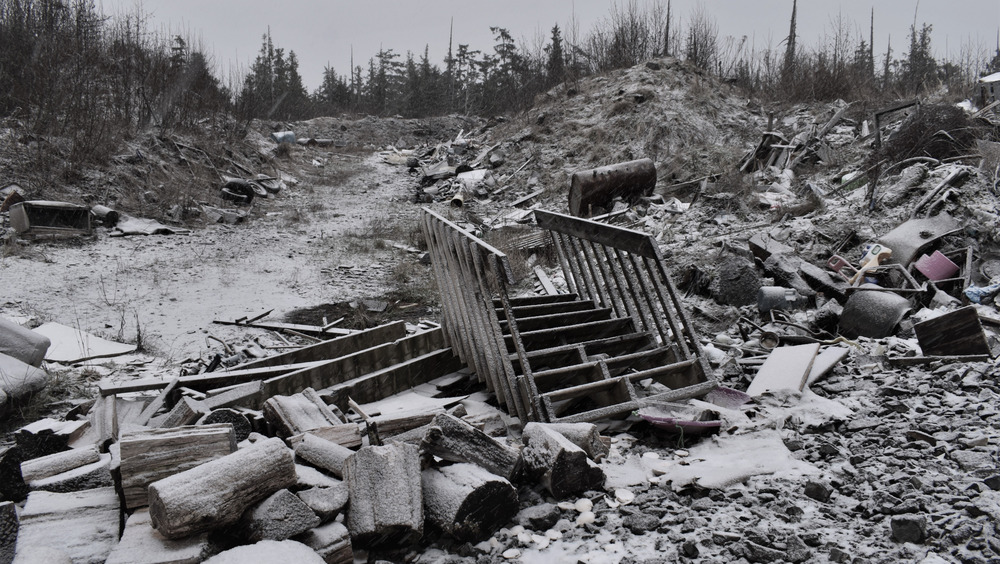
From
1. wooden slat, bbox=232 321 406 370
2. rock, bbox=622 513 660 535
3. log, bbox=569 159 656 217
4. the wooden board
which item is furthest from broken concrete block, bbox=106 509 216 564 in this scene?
log, bbox=569 159 656 217

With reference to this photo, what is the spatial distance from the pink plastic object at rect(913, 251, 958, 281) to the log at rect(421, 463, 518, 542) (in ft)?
16.0

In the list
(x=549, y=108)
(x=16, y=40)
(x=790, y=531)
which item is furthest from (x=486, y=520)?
(x=549, y=108)

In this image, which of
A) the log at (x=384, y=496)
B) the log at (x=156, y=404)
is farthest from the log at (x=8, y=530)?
the log at (x=156, y=404)

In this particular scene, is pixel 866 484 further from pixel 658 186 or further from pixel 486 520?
pixel 658 186

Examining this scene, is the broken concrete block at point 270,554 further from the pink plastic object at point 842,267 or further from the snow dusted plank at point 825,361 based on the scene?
the pink plastic object at point 842,267

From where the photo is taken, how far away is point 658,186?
11.6 meters

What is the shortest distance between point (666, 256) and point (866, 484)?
5254mm

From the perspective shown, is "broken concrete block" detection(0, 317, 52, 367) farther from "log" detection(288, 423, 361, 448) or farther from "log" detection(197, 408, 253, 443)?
"log" detection(288, 423, 361, 448)

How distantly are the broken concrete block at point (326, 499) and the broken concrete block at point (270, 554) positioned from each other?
217mm

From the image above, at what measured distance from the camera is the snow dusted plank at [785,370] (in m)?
3.79

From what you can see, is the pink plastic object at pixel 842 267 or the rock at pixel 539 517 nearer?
the rock at pixel 539 517

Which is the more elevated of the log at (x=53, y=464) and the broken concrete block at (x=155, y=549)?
the log at (x=53, y=464)

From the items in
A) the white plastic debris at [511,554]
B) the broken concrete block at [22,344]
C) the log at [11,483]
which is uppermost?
the broken concrete block at [22,344]

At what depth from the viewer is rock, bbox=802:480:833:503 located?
245 centimetres
